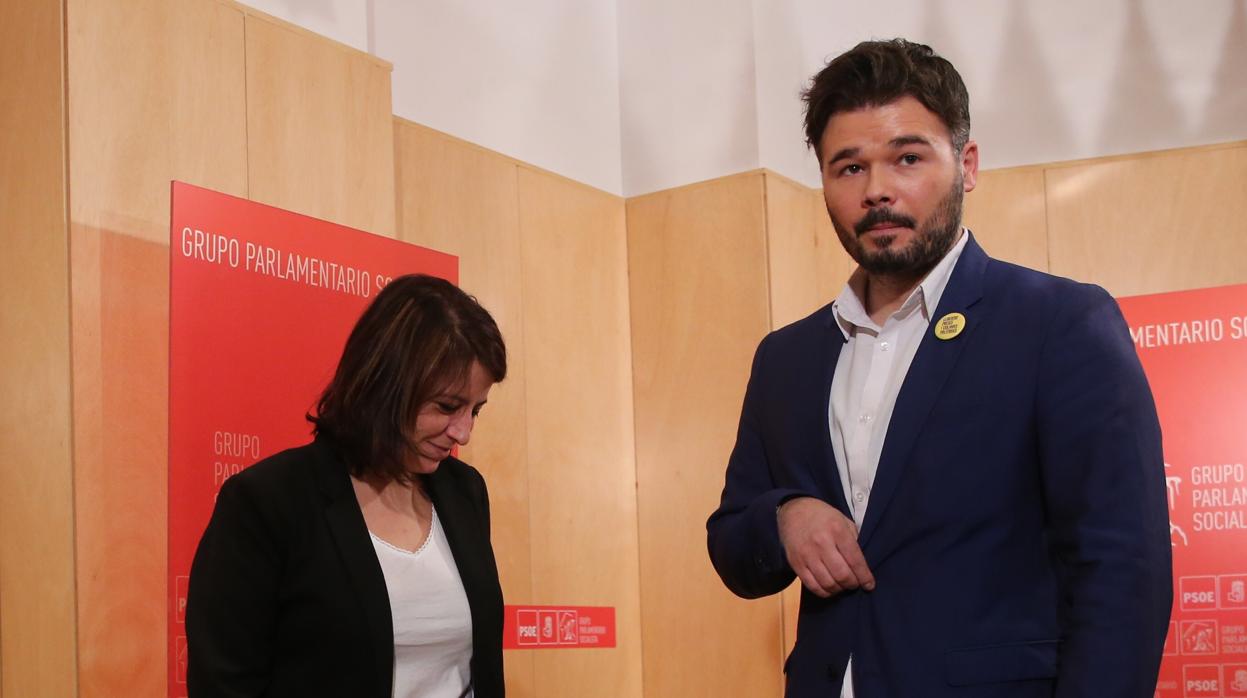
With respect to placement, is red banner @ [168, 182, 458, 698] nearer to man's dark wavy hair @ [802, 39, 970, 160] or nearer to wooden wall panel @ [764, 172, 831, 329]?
man's dark wavy hair @ [802, 39, 970, 160]

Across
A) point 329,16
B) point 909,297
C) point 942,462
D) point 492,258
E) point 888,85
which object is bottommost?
point 942,462

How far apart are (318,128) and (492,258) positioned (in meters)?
1.15

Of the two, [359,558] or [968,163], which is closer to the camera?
[968,163]

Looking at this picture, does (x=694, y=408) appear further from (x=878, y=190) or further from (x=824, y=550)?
(x=824, y=550)

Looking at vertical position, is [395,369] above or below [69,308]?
below

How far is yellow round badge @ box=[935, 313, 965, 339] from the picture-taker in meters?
1.73

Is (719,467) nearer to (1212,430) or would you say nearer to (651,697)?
(651,697)

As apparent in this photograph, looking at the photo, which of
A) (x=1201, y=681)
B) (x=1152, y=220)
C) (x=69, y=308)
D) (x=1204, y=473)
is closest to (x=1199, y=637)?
(x=1201, y=681)

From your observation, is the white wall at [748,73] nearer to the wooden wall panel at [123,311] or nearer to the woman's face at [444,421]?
the wooden wall panel at [123,311]

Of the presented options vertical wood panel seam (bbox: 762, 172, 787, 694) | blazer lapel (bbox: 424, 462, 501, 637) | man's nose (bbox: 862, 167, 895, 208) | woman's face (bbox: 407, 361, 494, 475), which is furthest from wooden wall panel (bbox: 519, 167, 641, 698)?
man's nose (bbox: 862, 167, 895, 208)

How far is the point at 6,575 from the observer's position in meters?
3.04

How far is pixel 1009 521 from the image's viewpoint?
164 cm

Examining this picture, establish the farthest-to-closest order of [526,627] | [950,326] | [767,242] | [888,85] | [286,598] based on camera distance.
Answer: [767,242]
[526,627]
[286,598]
[888,85]
[950,326]

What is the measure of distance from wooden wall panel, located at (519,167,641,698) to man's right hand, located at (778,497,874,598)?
3183 mm
